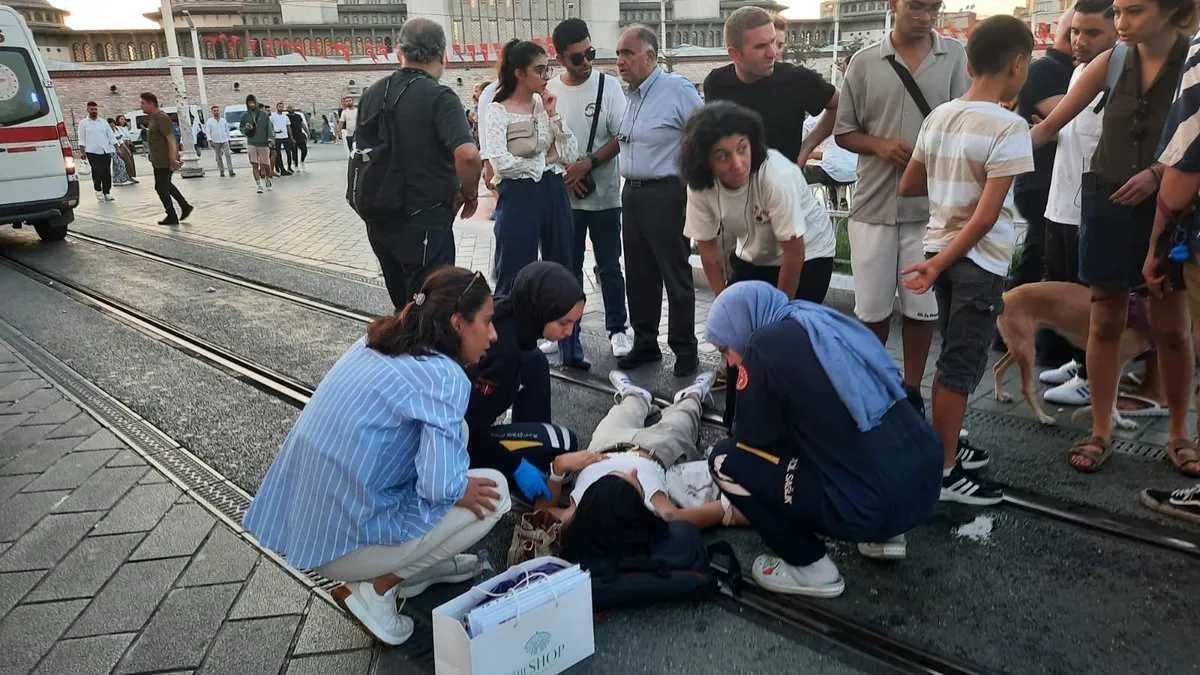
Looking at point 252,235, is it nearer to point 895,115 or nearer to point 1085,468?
point 895,115

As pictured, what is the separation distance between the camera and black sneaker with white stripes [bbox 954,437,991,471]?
12.1 ft

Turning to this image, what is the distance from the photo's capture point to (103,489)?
13.2ft

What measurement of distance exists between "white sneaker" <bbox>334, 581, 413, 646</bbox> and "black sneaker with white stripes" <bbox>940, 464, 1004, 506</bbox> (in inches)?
88.3

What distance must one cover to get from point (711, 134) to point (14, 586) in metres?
3.38

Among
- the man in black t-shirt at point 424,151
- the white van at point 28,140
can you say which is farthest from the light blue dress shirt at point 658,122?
the white van at point 28,140

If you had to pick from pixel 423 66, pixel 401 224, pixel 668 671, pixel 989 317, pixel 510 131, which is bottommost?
pixel 668 671

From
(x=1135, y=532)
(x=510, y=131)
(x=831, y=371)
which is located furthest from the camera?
(x=510, y=131)

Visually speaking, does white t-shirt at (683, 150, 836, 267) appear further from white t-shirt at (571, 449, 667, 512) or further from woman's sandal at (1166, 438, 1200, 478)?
woman's sandal at (1166, 438, 1200, 478)

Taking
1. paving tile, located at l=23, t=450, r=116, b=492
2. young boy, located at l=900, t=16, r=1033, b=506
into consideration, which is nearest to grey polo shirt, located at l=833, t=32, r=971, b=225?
young boy, located at l=900, t=16, r=1033, b=506

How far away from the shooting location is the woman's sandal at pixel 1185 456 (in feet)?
11.6

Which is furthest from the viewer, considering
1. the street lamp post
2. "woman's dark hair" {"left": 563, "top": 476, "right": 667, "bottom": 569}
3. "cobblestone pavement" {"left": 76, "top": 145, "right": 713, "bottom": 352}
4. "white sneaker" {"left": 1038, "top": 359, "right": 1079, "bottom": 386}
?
the street lamp post

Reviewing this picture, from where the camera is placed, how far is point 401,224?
464cm

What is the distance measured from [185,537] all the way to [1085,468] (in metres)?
3.86

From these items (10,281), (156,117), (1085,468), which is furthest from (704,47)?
(1085,468)
